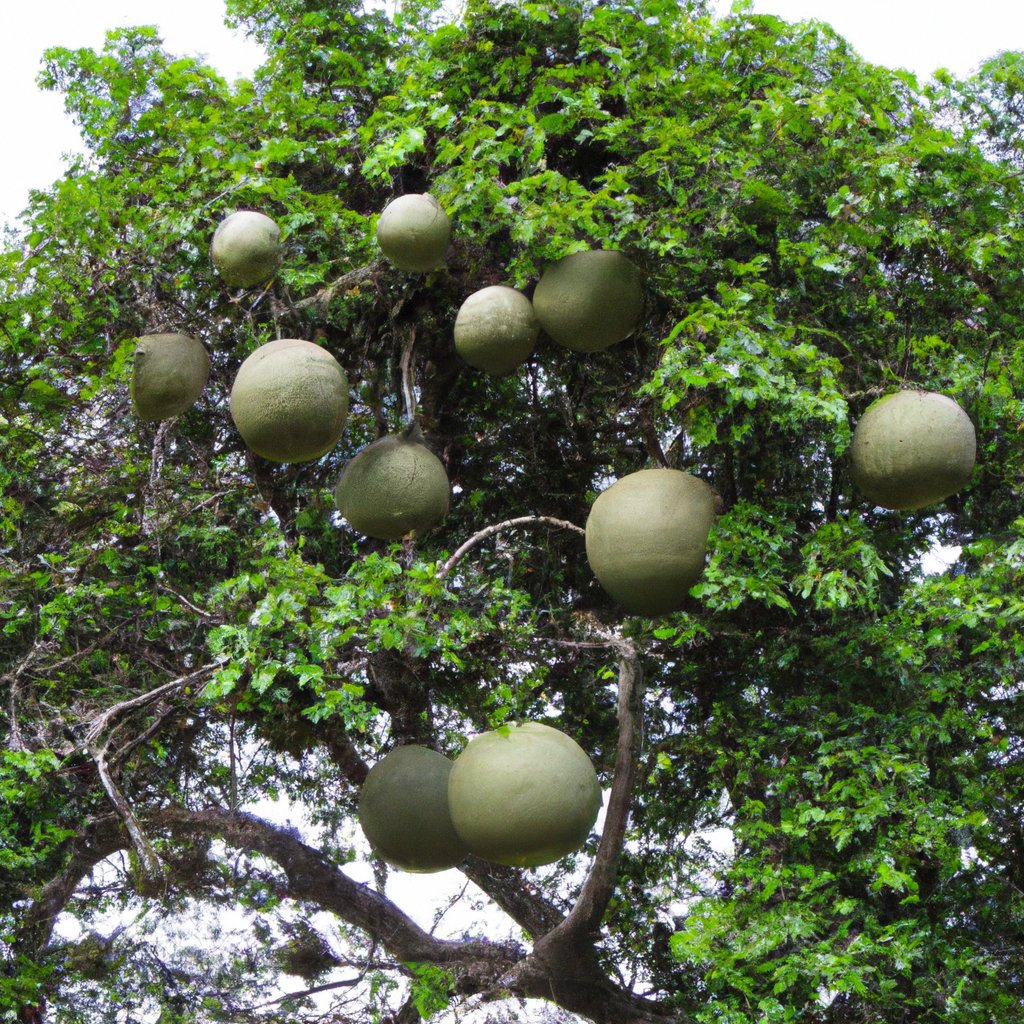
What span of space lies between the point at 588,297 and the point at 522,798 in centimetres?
184

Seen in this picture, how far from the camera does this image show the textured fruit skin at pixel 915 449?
3.77m

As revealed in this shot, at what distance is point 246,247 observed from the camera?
4367mm

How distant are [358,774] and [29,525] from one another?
2.08 metres

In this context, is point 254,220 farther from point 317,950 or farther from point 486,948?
point 317,950

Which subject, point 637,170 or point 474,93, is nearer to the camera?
point 637,170

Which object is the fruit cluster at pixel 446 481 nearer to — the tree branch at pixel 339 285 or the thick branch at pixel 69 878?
the tree branch at pixel 339 285

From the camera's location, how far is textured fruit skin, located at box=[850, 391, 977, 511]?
3.77 m

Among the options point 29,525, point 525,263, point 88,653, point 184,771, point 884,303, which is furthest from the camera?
point 184,771

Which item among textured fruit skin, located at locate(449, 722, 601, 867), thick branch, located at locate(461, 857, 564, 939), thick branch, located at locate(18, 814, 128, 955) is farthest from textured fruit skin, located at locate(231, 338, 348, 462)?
thick branch, located at locate(461, 857, 564, 939)

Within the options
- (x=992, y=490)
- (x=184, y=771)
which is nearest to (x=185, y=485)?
(x=184, y=771)

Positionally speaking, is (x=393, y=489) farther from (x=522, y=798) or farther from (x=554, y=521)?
(x=522, y=798)

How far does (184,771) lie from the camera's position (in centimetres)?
627

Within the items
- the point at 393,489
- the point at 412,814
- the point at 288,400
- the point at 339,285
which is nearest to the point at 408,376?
the point at 339,285

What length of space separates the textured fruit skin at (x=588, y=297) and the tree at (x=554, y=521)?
9 cm
